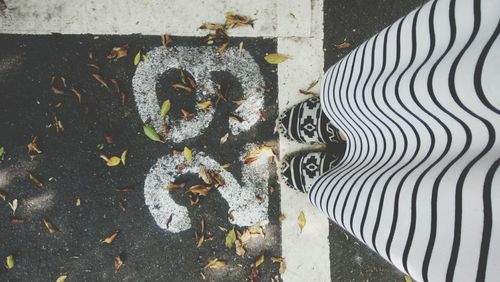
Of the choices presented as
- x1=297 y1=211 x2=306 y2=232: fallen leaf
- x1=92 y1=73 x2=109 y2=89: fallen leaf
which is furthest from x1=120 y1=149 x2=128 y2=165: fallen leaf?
x1=297 y1=211 x2=306 y2=232: fallen leaf

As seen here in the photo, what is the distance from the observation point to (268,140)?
232 centimetres

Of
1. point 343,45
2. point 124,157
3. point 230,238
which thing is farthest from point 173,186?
point 343,45

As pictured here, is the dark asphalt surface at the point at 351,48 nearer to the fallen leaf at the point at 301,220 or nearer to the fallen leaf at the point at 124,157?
the fallen leaf at the point at 301,220

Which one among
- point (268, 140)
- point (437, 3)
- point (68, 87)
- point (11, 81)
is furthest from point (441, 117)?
point (11, 81)

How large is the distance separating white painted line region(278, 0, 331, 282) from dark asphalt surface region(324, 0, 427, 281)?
0.15 ft

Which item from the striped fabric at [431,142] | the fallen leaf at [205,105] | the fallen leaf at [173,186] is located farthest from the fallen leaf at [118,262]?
the striped fabric at [431,142]

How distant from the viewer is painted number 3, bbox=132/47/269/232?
2.25m

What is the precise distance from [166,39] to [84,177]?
2.83 feet

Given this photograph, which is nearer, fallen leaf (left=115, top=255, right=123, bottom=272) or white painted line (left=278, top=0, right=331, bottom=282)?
fallen leaf (left=115, top=255, right=123, bottom=272)

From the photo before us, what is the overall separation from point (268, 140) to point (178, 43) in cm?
73

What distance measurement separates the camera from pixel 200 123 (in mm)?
2287

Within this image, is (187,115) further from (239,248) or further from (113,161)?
(239,248)

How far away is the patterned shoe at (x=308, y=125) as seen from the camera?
2.16 metres

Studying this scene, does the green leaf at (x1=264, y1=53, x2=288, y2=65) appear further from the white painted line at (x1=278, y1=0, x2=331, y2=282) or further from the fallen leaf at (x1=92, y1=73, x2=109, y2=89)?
the fallen leaf at (x1=92, y1=73, x2=109, y2=89)
